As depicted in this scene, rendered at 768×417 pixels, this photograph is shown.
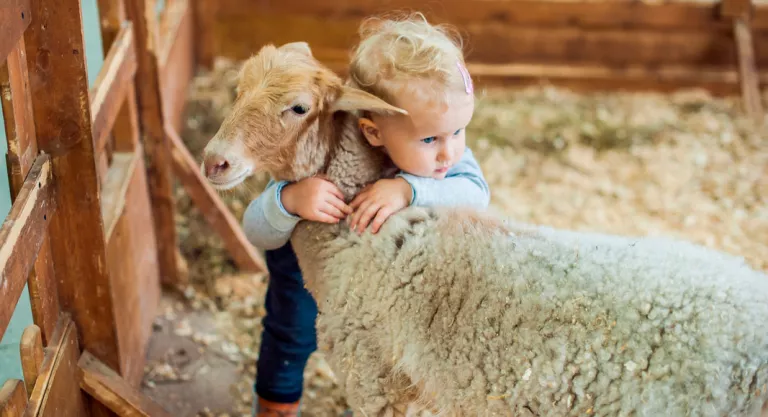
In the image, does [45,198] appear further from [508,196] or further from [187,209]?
[508,196]

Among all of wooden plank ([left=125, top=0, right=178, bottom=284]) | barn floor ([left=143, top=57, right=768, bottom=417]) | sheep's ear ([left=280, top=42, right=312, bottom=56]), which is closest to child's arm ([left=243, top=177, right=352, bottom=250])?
sheep's ear ([left=280, top=42, right=312, bottom=56])

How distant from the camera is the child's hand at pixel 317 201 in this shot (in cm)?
226

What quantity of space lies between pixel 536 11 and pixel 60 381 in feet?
14.8

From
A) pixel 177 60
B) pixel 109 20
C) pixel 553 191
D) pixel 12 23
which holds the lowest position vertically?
pixel 553 191

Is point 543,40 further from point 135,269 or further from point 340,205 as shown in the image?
point 340,205

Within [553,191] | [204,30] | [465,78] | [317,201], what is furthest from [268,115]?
[204,30]

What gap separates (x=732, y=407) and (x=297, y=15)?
4.83 meters

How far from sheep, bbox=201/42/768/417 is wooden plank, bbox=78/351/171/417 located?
74 centimetres

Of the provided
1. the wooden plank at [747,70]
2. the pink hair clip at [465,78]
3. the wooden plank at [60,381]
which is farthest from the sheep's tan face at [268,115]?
the wooden plank at [747,70]

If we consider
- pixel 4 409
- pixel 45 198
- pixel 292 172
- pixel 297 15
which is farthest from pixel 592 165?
pixel 4 409

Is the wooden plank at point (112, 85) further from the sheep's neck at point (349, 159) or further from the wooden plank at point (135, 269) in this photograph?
the sheep's neck at point (349, 159)

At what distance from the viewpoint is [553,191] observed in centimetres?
477

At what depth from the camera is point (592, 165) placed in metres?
5.02

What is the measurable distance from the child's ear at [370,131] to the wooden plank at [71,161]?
79 centimetres
